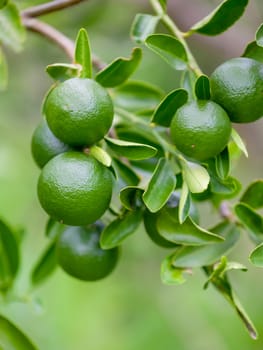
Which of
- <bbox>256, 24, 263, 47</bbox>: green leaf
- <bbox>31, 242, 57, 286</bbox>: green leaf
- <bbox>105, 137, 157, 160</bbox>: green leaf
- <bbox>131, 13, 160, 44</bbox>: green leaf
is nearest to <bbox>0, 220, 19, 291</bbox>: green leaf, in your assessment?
<bbox>31, 242, 57, 286</bbox>: green leaf

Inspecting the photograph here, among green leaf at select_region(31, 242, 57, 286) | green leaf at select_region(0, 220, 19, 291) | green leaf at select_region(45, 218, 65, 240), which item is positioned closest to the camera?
green leaf at select_region(45, 218, 65, 240)

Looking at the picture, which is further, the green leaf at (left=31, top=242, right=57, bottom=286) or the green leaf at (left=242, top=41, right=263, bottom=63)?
the green leaf at (left=31, top=242, right=57, bottom=286)

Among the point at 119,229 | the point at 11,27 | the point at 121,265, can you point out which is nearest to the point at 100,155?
the point at 119,229

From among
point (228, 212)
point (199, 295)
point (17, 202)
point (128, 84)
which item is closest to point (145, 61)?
point (17, 202)

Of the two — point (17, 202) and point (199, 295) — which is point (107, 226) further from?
point (199, 295)

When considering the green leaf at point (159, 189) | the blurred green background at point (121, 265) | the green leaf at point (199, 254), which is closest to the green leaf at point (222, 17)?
the green leaf at point (159, 189)

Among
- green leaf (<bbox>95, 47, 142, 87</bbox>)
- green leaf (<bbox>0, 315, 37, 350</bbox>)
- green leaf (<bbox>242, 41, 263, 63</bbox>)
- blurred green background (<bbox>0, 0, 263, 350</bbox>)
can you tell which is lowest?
blurred green background (<bbox>0, 0, 263, 350</bbox>)

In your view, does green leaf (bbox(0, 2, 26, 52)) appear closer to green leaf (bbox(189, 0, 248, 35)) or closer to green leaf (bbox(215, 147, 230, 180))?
green leaf (bbox(189, 0, 248, 35))

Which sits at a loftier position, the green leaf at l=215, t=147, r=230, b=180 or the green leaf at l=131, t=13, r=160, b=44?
the green leaf at l=131, t=13, r=160, b=44
